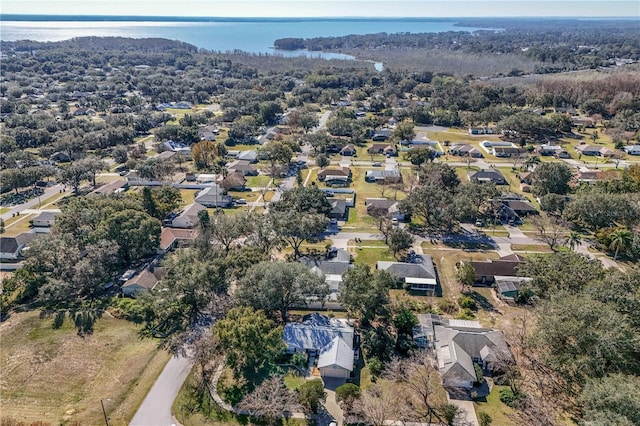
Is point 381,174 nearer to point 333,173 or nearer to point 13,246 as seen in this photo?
point 333,173

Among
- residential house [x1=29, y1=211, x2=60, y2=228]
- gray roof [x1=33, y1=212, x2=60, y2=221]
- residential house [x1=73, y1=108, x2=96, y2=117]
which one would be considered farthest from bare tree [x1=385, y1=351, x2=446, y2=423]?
residential house [x1=73, y1=108, x2=96, y2=117]

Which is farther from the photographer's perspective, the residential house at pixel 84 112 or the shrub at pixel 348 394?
the residential house at pixel 84 112

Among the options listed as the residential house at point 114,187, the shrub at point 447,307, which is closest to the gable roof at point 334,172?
the residential house at point 114,187

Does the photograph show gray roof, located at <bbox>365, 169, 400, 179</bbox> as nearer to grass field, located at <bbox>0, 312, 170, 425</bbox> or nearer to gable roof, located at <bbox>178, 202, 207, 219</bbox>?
gable roof, located at <bbox>178, 202, 207, 219</bbox>

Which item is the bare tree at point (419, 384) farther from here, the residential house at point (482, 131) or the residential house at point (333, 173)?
the residential house at point (482, 131)

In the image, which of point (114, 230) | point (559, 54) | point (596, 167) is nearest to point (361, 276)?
point (114, 230)

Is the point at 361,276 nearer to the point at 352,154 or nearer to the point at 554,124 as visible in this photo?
the point at 352,154
